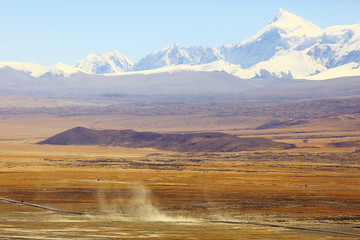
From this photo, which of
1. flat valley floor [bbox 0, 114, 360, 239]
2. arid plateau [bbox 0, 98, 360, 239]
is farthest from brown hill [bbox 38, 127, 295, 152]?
flat valley floor [bbox 0, 114, 360, 239]

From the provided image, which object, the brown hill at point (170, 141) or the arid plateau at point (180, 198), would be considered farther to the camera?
the brown hill at point (170, 141)

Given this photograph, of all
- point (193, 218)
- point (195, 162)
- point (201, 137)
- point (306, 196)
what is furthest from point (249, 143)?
point (193, 218)

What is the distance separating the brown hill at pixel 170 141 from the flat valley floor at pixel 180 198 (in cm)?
2190

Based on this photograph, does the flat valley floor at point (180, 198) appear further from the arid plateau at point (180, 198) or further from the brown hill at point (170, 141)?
the brown hill at point (170, 141)

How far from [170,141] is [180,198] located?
7178 centimetres

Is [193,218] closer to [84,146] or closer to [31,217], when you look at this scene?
[31,217]

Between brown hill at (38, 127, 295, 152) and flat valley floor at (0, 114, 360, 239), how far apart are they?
862 inches

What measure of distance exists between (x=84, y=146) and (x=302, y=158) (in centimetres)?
4633

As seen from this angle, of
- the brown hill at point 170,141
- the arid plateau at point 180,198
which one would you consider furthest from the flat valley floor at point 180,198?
the brown hill at point 170,141

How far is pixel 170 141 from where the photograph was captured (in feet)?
421

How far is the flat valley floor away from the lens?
44062mm

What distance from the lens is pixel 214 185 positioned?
6469cm

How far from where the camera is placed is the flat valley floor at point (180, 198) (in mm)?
44062

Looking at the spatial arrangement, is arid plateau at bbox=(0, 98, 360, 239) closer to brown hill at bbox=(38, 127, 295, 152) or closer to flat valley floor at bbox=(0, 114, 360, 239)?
flat valley floor at bbox=(0, 114, 360, 239)
